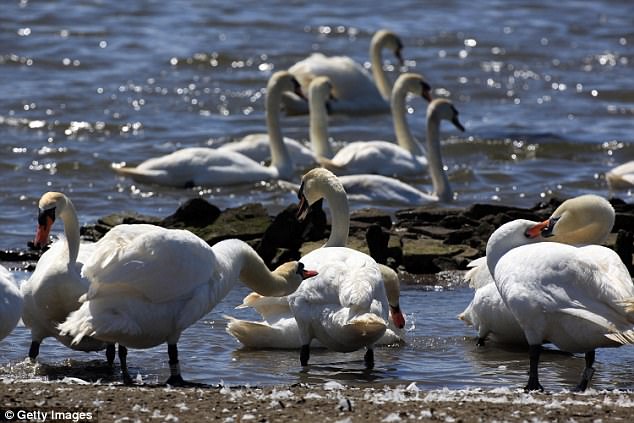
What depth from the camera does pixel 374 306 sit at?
8086 millimetres

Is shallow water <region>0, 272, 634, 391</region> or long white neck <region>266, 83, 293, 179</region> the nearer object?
shallow water <region>0, 272, 634, 391</region>

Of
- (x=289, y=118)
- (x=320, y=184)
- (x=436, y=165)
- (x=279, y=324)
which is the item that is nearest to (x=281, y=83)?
(x=436, y=165)

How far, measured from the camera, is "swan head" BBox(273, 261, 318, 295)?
27.2 feet

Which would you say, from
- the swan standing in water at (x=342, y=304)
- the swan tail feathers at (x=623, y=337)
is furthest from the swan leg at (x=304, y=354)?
the swan tail feathers at (x=623, y=337)

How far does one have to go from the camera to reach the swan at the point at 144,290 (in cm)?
754

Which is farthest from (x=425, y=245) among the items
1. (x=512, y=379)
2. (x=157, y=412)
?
(x=157, y=412)

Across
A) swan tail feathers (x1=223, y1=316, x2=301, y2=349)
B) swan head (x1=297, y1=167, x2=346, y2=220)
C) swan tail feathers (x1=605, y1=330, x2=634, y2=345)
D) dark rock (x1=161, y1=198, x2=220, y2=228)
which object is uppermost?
swan head (x1=297, y1=167, x2=346, y2=220)

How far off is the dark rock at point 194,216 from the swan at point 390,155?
12.1ft

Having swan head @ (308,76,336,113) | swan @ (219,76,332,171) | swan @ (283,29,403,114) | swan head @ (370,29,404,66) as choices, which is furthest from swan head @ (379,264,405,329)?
swan head @ (370,29,404,66)

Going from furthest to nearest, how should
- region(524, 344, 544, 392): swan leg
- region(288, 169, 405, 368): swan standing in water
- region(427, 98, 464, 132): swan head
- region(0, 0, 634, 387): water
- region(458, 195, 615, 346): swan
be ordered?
1. region(427, 98, 464, 132): swan head
2. region(0, 0, 634, 387): water
3. region(458, 195, 615, 346): swan
4. region(288, 169, 405, 368): swan standing in water
5. region(524, 344, 544, 392): swan leg

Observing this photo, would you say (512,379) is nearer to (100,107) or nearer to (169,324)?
(169,324)

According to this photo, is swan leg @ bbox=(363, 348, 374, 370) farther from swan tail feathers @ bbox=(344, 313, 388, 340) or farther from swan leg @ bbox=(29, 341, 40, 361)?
swan leg @ bbox=(29, 341, 40, 361)

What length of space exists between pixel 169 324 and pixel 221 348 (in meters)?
1.35

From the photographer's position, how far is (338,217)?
383 inches
